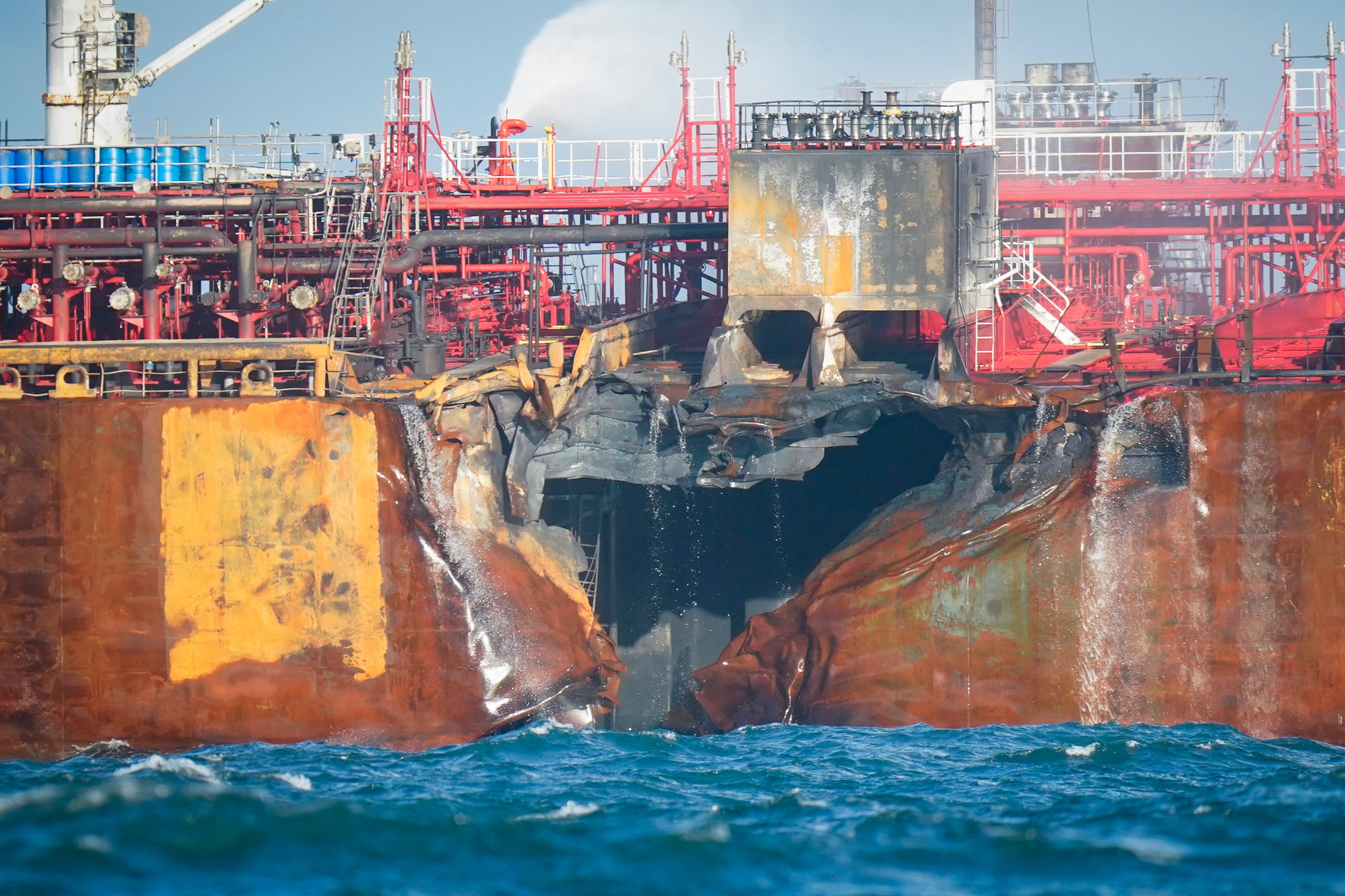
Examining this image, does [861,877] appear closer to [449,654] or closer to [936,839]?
[936,839]

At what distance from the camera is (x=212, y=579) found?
16.4m

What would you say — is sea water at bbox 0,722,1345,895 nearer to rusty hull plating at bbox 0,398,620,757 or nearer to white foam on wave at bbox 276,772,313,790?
white foam on wave at bbox 276,772,313,790

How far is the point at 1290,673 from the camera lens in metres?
16.1

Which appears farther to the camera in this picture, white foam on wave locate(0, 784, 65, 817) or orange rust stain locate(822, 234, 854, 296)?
orange rust stain locate(822, 234, 854, 296)

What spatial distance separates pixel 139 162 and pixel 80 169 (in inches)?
38.0

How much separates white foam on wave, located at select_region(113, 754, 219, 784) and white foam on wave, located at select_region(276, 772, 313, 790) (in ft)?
2.46

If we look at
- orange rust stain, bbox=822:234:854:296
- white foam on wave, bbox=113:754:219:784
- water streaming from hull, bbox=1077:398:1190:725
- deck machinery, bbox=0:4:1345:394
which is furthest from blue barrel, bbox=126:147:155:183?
water streaming from hull, bbox=1077:398:1190:725

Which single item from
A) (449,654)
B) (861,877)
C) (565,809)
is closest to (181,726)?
(449,654)

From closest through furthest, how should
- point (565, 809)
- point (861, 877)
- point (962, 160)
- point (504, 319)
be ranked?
point (861, 877) → point (565, 809) → point (962, 160) → point (504, 319)

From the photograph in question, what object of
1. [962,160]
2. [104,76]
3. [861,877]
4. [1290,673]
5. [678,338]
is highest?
[104,76]

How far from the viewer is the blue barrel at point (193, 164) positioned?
23000mm

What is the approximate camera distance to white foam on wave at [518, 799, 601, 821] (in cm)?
1462

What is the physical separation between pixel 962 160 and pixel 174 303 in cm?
1349

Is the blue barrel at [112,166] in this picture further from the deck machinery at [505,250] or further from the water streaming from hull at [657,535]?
the water streaming from hull at [657,535]
